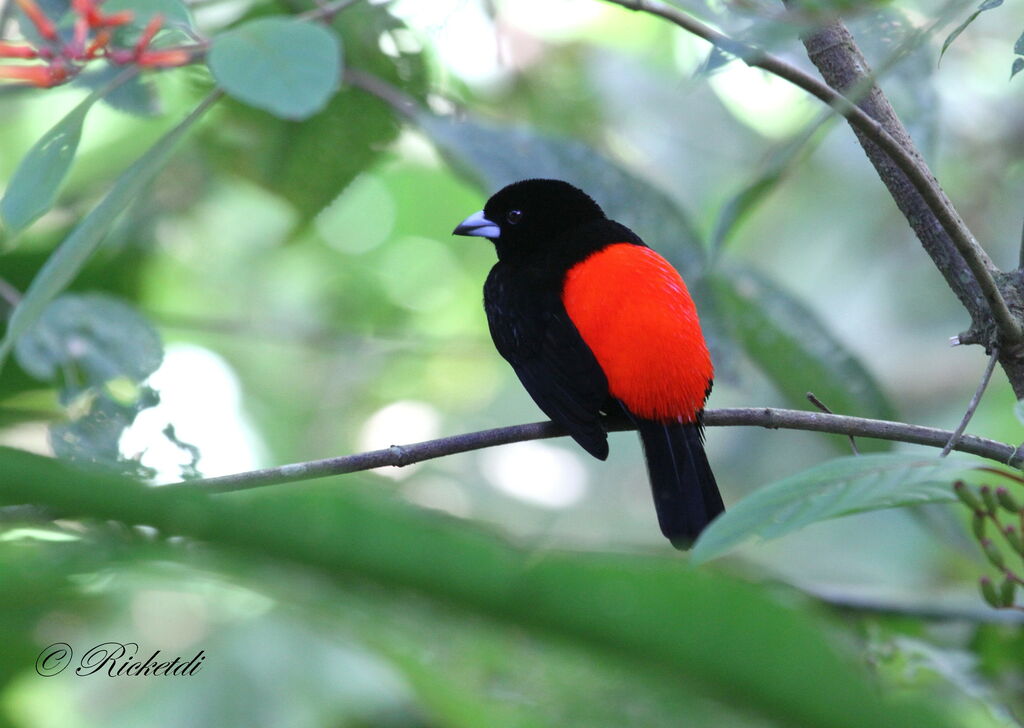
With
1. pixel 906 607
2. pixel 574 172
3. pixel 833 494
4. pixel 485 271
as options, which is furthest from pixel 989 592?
pixel 485 271

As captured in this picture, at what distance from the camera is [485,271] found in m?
7.22

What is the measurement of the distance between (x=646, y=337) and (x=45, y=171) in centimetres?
187

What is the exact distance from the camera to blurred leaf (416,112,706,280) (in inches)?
151

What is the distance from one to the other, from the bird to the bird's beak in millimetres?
514

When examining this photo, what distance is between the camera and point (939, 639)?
3586 millimetres

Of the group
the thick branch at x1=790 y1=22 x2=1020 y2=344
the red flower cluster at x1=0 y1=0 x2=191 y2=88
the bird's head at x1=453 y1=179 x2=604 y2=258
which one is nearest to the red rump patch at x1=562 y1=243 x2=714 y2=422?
the bird's head at x1=453 y1=179 x2=604 y2=258

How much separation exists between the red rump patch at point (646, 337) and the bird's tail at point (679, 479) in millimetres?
48

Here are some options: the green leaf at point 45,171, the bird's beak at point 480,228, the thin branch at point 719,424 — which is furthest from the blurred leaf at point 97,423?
the bird's beak at point 480,228

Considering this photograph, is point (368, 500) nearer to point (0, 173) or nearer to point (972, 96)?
point (0, 173)

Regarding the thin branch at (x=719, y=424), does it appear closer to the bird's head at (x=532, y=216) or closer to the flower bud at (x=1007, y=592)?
the flower bud at (x=1007, y=592)

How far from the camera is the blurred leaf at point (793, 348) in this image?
11.1 ft

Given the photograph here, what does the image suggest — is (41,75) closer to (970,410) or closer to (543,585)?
(543,585)

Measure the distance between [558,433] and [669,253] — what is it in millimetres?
1181

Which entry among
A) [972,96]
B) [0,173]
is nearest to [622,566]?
[0,173]
